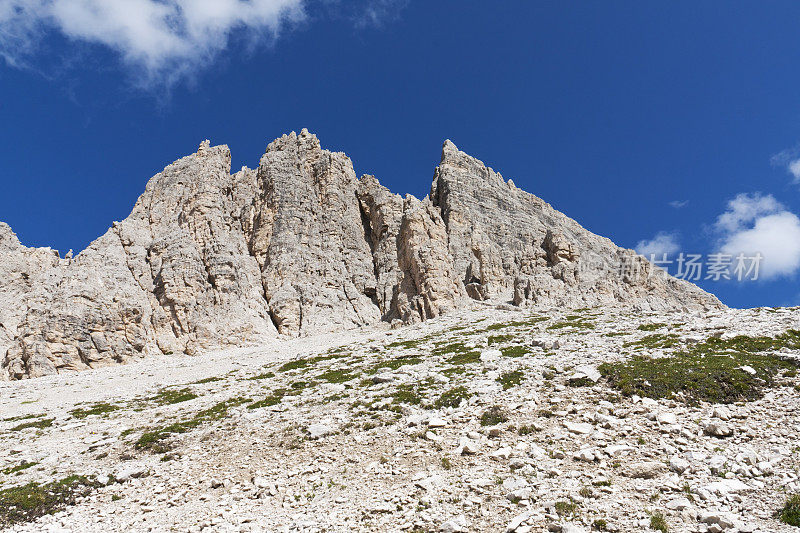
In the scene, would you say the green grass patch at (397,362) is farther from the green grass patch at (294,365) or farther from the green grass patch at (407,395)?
the green grass patch at (294,365)

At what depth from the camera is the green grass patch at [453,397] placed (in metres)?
19.0

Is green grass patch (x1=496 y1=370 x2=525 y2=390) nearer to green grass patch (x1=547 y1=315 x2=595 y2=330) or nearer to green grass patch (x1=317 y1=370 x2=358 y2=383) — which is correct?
green grass patch (x1=317 y1=370 x2=358 y2=383)

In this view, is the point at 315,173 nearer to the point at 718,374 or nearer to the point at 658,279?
the point at 658,279

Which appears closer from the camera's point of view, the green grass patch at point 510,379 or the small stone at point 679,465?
the small stone at point 679,465

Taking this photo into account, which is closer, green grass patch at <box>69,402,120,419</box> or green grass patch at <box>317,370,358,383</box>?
green grass patch at <box>69,402,120,419</box>

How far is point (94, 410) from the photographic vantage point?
1074 inches

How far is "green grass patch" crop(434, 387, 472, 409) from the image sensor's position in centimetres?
1905

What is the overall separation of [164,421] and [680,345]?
95.3ft

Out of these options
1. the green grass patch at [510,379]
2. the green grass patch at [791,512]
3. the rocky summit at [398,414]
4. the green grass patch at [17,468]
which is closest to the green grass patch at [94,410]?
the rocky summit at [398,414]

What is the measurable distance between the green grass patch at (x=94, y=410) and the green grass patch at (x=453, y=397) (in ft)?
66.8

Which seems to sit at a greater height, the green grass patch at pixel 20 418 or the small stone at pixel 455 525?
the green grass patch at pixel 20 418

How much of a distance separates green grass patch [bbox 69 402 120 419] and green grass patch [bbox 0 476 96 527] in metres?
12.6

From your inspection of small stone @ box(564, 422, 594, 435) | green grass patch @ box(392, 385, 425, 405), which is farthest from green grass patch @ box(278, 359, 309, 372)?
small stone @ box(564, 422, 594, 435)

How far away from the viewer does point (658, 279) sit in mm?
83938
